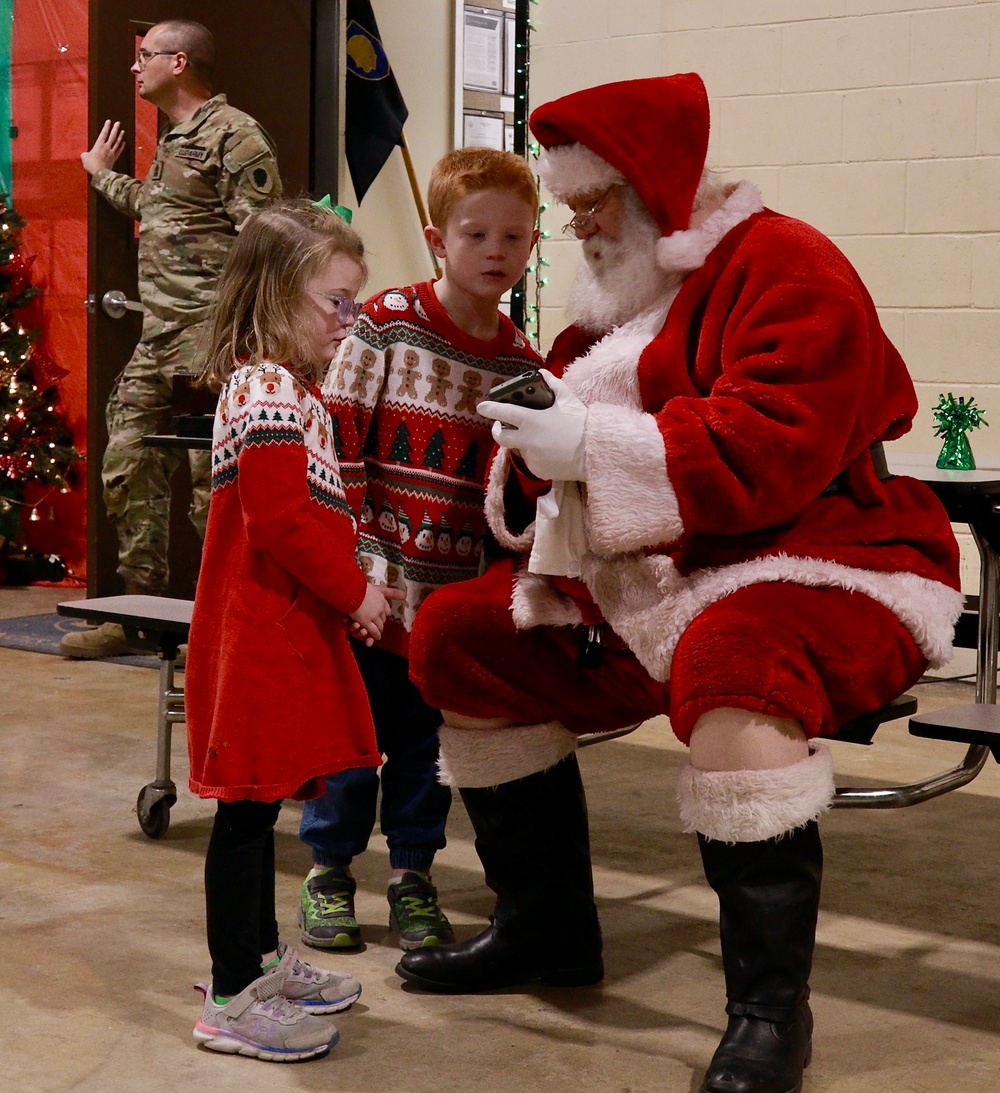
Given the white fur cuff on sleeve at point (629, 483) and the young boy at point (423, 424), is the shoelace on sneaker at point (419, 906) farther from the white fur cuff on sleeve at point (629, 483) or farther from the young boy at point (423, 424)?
the white fur cuff on sleeve at point (629, 483)

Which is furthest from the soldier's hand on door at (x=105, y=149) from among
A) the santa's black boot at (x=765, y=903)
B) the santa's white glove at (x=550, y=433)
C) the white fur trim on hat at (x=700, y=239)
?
the santa's black boot at (x=765, y=903)

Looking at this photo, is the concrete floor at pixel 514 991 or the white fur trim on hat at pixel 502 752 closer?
the concrete floor at pixel 514 991

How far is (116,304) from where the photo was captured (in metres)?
5.01

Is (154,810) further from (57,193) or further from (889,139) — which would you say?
(57,193)

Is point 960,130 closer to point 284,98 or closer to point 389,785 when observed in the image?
point 284,98

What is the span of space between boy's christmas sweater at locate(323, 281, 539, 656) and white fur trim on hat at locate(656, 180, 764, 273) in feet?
1.47

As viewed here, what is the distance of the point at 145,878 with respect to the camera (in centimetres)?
279

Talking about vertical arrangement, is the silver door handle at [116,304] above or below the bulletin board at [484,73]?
below

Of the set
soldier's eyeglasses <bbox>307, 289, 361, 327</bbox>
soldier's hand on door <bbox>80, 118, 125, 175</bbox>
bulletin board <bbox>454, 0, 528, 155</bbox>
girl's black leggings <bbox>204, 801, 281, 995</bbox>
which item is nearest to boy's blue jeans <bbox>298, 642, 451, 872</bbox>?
girl's black leggings <bbox>204, 801, 281, 995</bbox>

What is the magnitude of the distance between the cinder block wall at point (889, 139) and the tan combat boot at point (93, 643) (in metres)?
2.75

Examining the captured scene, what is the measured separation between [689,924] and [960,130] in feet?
10.9

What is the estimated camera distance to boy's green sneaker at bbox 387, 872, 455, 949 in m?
2.41

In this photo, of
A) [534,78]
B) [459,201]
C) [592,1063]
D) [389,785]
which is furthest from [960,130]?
[592,1063]

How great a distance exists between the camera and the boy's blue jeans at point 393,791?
2.53 meters
